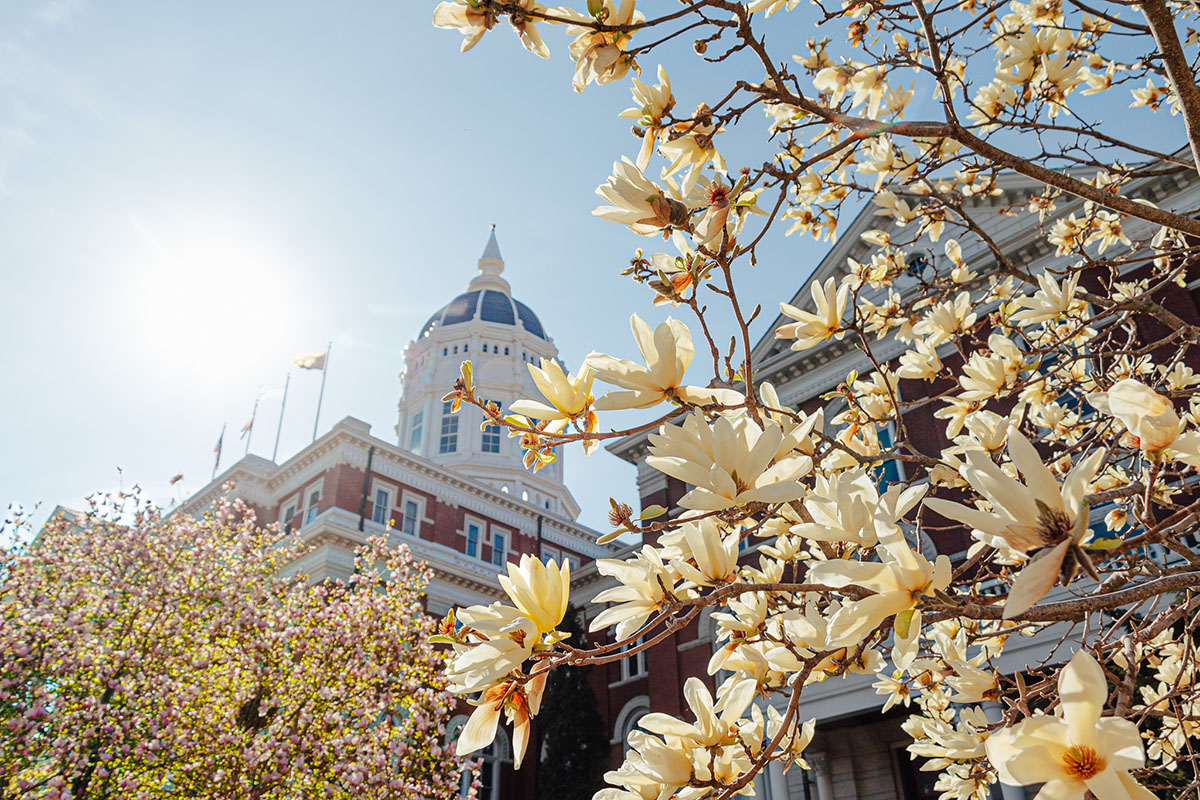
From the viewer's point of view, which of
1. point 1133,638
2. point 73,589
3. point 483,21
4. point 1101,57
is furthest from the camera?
point 73,589

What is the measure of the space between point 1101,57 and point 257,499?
2556cm

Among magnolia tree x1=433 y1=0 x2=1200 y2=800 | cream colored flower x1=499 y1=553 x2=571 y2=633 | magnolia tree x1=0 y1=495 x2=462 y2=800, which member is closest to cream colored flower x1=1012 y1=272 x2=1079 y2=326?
magnolia tree x1=433 y1=0 x2=1200 y2=800

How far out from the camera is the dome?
4188 centimetres

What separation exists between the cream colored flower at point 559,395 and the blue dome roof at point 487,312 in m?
39.7

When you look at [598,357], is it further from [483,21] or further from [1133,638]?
[1133,638]

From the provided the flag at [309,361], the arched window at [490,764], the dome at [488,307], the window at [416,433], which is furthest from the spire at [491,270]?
the arched window at [490,764]

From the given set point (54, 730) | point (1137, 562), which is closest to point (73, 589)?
point (54, 730)

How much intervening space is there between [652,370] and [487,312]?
135 feet

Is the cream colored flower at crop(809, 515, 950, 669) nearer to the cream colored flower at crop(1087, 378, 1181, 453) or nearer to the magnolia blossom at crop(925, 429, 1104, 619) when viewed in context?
the magnolia blossom at crop(925, 429, 1104, 619)

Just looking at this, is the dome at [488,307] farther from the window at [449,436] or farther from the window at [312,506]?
the window at [312,506]

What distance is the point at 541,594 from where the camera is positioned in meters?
1.43

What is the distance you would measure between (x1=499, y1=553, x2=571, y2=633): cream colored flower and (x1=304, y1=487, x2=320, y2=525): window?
23.1 metres

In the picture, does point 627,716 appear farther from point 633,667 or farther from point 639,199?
point 639,199

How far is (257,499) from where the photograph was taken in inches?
994
